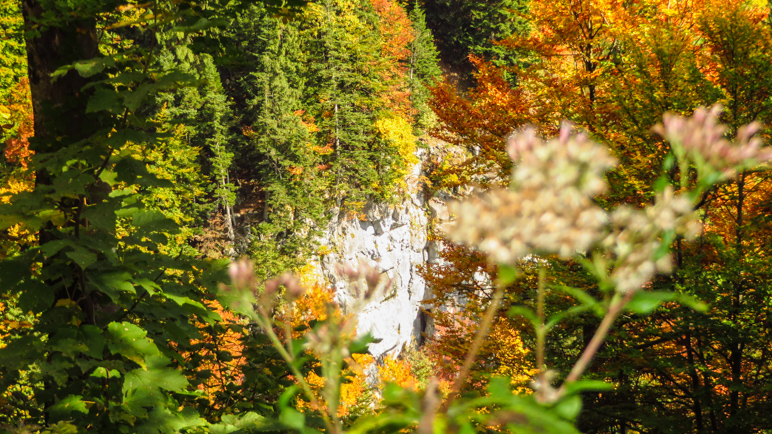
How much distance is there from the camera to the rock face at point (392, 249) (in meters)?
23.1

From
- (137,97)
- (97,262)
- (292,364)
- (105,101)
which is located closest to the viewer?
(292,364)

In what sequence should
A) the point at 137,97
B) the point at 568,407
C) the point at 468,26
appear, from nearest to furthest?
1. the point at 568,407
2. the point at 137,97
3. the point at 468,26

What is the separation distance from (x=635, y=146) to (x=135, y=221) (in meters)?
5.47

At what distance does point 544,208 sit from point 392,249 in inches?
959

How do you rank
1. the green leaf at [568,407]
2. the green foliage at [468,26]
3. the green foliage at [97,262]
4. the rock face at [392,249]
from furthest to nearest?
the green foliage at [468,26] → the rock face at [392,249] → the green foliage at [97,262] → the green leaf at [568,407]

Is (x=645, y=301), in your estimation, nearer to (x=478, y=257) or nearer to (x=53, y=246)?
(x=53, y=246)

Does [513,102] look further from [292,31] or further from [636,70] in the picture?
[292,31]

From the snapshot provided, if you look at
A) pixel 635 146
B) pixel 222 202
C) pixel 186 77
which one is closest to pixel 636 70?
pixel 635 146

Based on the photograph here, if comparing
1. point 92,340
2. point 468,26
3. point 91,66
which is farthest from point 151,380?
point 468,26

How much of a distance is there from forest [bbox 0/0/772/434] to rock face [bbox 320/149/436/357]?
13.5m

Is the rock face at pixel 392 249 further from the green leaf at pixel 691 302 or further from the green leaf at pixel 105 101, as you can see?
the green leaf at pixel 691 302

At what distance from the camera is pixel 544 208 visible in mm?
526

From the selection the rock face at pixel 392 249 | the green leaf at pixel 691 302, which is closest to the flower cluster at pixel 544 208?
the green leaf at pixel 691 302

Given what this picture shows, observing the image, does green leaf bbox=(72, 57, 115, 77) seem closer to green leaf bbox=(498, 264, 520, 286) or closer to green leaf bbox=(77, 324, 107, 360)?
green leaf bbox=(77, 324, 107, 360)
